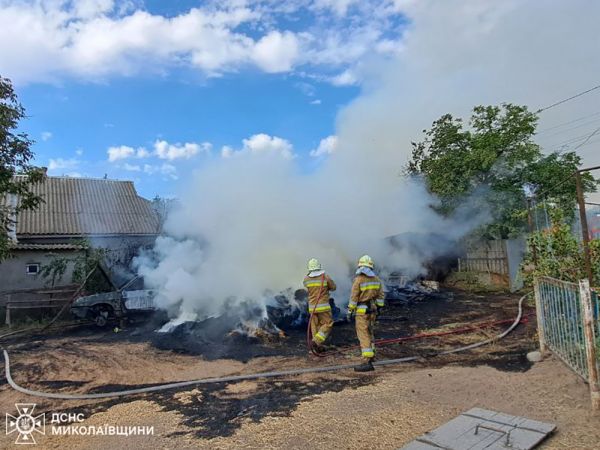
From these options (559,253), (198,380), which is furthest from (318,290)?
(559,253)

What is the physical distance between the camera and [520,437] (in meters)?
3.59

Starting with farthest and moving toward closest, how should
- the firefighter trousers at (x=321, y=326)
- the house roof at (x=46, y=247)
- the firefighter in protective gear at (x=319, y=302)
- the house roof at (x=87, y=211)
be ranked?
1. the house roof at (x=87, y=211)
2. the house roof at (x=46, y=247)
3. the firefighter in protective gear at (x=319, y=302)
4. the firefighter trousers at (x=321, y=326)

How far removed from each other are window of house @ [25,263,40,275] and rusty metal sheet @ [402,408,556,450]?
50.2ft

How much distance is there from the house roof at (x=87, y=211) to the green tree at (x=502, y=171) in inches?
541

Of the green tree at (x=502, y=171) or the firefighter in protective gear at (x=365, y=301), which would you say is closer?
the firefighter in protective gear at (x=365, y=301)

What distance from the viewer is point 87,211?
20.7 metres

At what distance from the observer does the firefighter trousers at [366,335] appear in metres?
6.29

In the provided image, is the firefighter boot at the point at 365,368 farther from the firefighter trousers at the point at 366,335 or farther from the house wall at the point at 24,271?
the house wall at the point at 24,271

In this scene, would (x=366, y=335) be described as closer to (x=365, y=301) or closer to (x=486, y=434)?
(x=365, y=301)

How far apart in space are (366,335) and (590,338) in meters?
3.02

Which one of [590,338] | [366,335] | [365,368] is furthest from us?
[366,335]

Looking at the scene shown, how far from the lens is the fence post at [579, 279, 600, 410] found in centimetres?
410

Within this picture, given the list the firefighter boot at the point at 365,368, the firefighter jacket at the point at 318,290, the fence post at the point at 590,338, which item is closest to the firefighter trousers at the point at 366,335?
the firefighter boot at the point at 365,368

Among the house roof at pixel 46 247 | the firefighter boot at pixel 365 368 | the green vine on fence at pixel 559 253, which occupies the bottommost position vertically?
the firefighter boot at pixel 365 368
